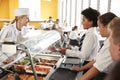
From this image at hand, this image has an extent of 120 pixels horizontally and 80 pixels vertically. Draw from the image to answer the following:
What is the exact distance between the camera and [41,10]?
10625 millimetres

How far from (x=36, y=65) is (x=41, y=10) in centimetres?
894

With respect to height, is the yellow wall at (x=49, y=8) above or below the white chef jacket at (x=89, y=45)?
above

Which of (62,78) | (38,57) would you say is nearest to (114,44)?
(62,78)

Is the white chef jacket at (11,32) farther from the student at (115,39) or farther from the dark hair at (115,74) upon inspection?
the dark hair at (115,74)

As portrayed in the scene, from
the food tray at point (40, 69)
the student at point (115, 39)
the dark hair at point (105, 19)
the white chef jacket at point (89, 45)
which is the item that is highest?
the dark hair at point (105, 19)

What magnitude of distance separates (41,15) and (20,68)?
29.5 feet

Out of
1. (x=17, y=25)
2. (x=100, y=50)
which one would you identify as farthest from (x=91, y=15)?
(x=17, y=25)

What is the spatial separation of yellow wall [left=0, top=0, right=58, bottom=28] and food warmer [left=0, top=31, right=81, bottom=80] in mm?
8225

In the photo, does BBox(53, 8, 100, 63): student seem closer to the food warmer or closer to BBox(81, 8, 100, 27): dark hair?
BBox(81, 8, 100, 27): dark hair

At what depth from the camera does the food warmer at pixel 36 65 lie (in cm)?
156

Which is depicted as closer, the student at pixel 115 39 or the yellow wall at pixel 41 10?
the student at pixel 115 39

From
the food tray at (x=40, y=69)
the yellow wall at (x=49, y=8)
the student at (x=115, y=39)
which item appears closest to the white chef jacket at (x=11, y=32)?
the food tray at (x=40, y=69)

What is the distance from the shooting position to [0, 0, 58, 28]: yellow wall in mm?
10266

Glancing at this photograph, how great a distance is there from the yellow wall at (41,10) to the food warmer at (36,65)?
27.0 ft
